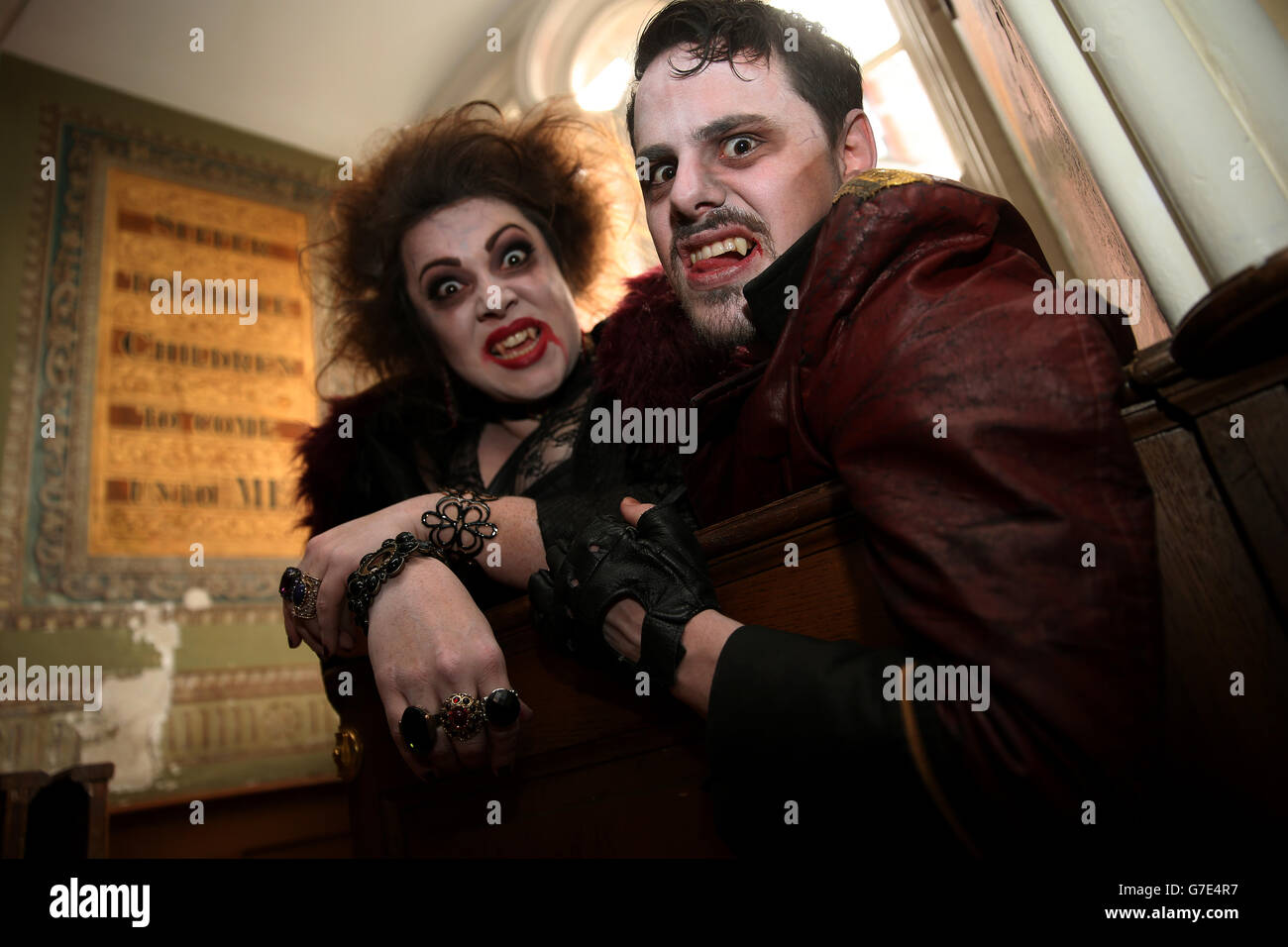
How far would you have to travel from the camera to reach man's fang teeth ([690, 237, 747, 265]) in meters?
1.10

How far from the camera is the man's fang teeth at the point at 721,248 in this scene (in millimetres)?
1100

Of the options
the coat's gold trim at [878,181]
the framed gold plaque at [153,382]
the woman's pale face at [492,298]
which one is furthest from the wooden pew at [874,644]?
the framed gold plaque at [153,382]

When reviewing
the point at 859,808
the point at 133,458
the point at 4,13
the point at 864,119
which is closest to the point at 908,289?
the point at 859,808

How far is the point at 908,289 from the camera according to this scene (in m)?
0.73

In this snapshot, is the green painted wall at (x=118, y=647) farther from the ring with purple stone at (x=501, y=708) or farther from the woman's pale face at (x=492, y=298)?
the ring with purple stone at (x=501, y=708)

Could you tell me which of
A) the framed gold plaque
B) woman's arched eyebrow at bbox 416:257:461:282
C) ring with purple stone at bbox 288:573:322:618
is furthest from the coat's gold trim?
the framed gold plaque

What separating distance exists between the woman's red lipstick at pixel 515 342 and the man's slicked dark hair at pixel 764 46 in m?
0.44

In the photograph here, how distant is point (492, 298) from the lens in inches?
61.4

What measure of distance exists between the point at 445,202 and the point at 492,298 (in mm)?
287

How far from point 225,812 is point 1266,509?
295 centimetres

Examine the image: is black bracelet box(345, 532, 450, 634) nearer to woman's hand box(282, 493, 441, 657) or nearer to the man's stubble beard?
woman's hand box(282, 493, 441, 657)

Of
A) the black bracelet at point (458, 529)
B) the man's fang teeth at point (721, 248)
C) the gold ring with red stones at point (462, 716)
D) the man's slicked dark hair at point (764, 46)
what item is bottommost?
the gold ring with red stones at point (462, 716)

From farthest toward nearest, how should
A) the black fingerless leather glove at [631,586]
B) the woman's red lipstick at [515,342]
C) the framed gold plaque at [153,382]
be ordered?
1. the framed gold plaque at [153,382]
2. the woman's red lipstick at [515,342]
3. the black fingerless leather glove at [631,586]

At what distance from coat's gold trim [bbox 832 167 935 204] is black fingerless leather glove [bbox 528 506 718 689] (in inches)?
14.8
